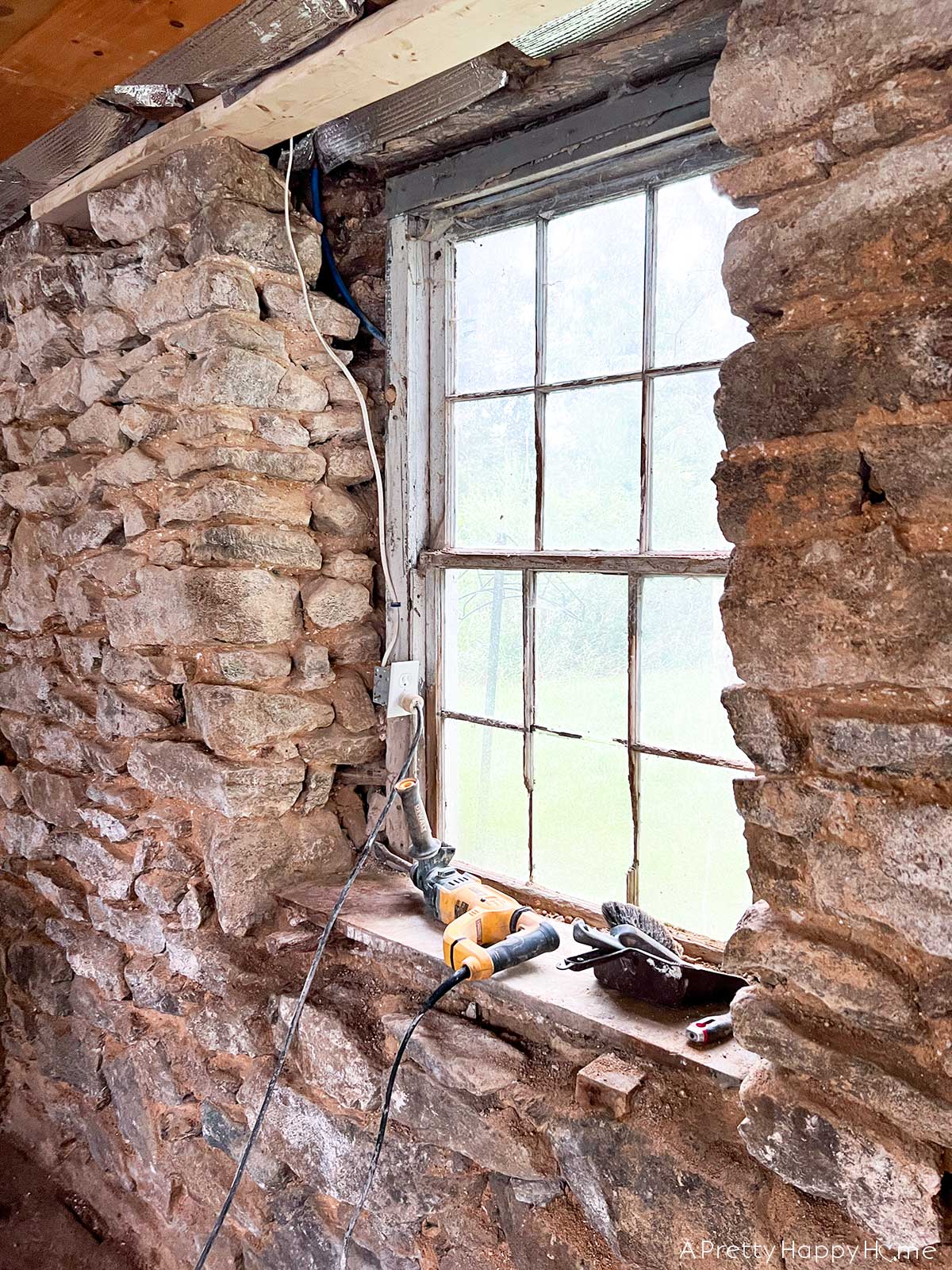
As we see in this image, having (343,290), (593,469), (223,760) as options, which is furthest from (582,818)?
(343,290)

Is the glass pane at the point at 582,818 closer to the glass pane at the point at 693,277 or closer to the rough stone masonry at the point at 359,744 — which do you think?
the rough stone masonry at the point at 359,744

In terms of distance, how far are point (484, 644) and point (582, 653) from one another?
0.83 ft

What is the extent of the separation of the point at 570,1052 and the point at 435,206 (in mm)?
1561

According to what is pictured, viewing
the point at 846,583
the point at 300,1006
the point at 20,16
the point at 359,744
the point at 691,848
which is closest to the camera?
the point at 846,583

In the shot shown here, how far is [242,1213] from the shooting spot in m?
1.96

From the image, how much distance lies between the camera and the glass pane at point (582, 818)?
166 centimetres

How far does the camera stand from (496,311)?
182cm

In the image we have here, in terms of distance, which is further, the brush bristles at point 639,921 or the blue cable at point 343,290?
the blue cable at point 343,290

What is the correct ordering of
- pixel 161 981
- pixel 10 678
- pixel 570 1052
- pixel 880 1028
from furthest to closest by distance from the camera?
pixel 10 678
pixel 161 981
pixel 570 1052
pixel 880 1028

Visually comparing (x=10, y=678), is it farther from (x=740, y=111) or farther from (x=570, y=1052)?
(x=740, y=111)

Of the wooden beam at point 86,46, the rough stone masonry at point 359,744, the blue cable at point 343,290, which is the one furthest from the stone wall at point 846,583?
the blue cable at point 343,290

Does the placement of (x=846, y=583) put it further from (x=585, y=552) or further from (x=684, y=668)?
(x=585, y=552)

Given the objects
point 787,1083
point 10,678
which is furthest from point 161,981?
point 787,1083

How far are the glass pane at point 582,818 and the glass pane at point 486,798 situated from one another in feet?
0.14
